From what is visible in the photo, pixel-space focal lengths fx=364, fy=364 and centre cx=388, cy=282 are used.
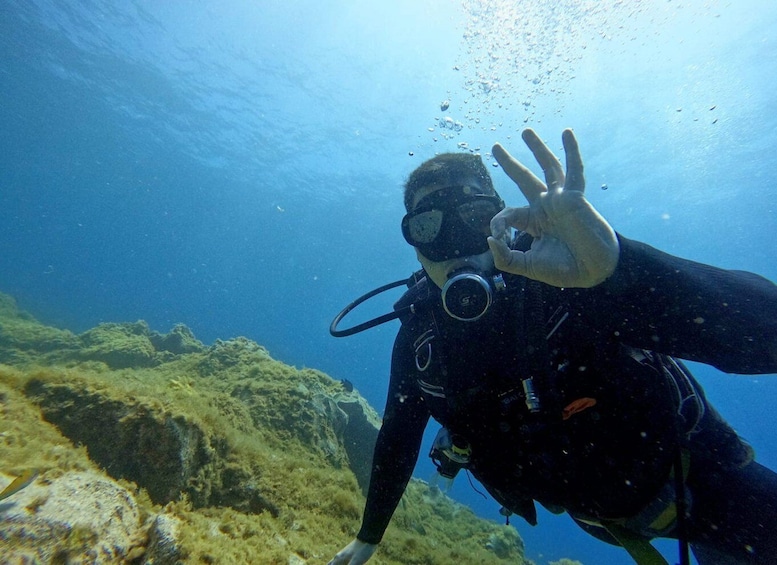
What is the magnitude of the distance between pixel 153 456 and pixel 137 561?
3.90ft

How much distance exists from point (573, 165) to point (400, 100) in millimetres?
26963

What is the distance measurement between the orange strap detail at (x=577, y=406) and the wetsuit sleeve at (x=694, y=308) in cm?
45

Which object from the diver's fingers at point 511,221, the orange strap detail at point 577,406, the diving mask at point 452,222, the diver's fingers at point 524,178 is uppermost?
the diving mask at point 452,222

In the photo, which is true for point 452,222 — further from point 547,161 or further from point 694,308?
point 694,308

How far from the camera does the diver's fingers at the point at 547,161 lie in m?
1.89

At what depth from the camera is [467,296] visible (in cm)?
219

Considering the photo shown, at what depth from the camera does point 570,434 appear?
2.11 m

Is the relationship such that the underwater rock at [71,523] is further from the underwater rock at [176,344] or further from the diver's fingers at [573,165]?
the underwater rock at [176,344]

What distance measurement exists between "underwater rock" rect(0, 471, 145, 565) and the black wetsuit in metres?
2.10

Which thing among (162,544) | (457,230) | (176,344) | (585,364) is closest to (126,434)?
(162,544)

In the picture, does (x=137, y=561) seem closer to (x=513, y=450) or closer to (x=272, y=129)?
(x=513, y=450)

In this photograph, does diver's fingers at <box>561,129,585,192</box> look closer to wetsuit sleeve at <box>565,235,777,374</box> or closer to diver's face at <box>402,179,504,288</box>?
wetsuit sleeve at <box>565,235,777,374</box>

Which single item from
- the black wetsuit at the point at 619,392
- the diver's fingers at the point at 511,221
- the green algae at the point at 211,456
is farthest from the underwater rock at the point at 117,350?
the diver's fingers at the point at 511,221

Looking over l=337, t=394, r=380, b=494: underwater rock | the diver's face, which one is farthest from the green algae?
the diver's face
